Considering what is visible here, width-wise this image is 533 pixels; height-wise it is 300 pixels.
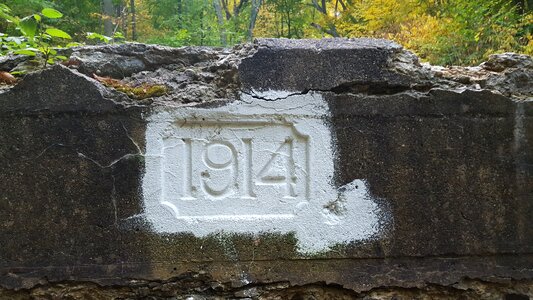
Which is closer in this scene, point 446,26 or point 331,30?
point 446,26

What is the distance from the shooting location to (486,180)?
211cm

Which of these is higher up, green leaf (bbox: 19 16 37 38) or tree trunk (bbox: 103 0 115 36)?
tree trunk (bbox: 103 0 115 36)

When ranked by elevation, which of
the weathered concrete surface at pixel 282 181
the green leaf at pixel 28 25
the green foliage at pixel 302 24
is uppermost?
the green foliage at pixel 302 24

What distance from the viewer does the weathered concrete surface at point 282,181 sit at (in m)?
1.97

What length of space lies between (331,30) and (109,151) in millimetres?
10841

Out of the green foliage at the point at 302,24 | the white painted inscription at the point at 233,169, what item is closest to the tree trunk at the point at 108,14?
the green foliage at the point at 302,24

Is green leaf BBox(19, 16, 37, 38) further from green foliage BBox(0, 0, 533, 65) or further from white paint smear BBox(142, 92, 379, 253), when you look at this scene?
white paint smear BBox(142, 92, 379, 253)

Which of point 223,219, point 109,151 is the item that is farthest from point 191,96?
point 223,219

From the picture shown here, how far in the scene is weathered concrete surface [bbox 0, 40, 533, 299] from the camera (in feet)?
6.45

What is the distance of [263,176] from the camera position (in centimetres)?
208

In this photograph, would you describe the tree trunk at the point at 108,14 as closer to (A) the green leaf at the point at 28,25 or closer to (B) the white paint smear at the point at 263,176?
(A) the green leaf at the point at 28,25

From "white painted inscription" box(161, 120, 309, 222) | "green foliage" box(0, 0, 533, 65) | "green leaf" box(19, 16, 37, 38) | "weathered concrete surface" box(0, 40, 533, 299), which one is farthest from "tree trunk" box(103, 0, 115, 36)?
"white painted inscription" box(161, 120, 309, 222)

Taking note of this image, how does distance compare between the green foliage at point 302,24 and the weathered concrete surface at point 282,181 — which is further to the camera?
the green foliage at point 302,24

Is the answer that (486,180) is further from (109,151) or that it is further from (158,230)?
(109,151)
